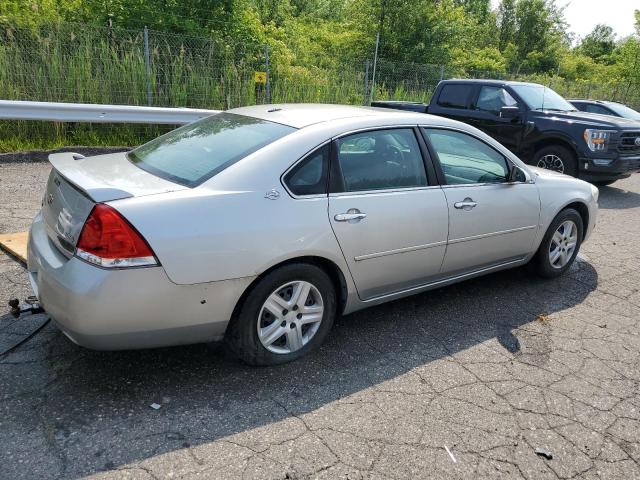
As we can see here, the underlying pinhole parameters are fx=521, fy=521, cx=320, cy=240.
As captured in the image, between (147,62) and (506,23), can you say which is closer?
(147,62)

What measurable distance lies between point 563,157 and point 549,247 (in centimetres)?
509

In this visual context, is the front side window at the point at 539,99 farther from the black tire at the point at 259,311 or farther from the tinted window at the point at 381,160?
Result: the black tire at the point at 259,311

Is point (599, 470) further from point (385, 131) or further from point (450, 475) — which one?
point (385, 131)

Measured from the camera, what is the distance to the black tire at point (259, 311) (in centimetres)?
296

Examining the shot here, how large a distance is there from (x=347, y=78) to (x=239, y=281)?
39.5ft

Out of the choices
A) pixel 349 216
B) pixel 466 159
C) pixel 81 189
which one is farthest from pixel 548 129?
pixel 81 189

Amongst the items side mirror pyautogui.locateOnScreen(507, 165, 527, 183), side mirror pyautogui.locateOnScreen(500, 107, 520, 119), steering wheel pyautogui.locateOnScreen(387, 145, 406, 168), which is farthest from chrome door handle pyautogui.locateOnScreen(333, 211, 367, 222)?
side mirror pyautogui.locateOnScreen(500, 107, 520, 119)

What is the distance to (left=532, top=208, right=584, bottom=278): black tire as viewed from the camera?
4.72m

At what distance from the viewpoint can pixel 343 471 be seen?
2426mm

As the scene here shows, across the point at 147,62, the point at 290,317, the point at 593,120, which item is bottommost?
the point at 290,317

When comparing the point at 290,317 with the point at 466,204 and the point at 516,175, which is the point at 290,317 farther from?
the point at 516,175

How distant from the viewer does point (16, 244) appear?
181 inches

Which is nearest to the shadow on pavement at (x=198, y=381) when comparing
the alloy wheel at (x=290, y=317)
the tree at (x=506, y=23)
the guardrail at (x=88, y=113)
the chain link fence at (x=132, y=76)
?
the alloy wheel at (x=290, y=317)

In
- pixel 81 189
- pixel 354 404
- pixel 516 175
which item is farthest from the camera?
pixel 516 175
